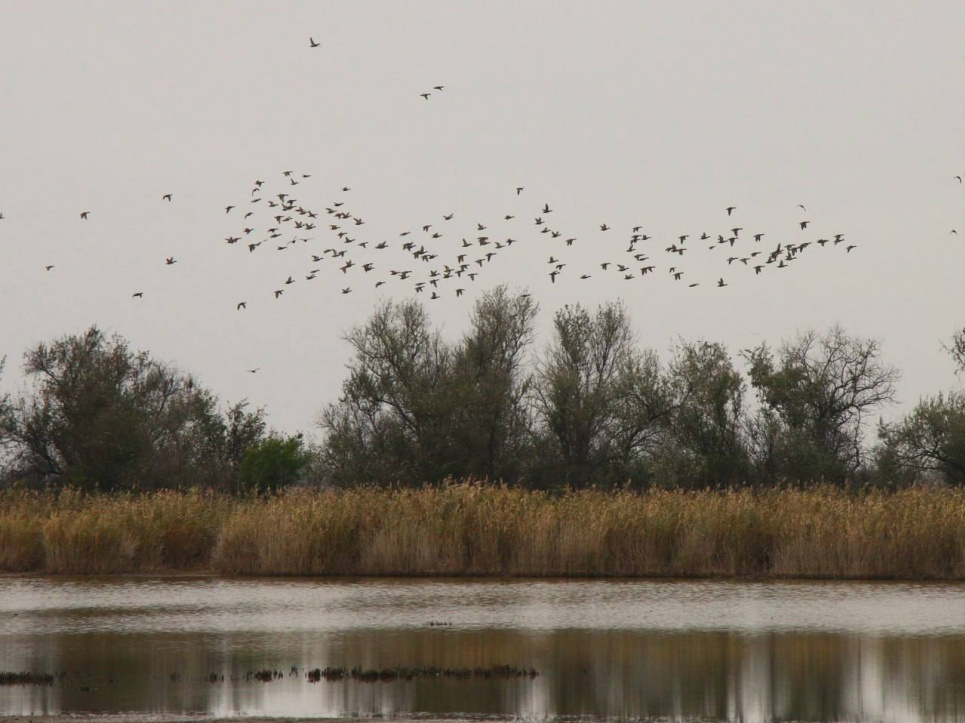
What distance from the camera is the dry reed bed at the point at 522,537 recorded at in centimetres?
2478

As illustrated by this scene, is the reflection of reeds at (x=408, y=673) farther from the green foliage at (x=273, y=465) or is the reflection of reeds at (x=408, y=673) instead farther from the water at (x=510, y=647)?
the green foliage at (x=273, y=465)

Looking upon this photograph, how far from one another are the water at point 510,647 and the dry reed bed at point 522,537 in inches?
68.9

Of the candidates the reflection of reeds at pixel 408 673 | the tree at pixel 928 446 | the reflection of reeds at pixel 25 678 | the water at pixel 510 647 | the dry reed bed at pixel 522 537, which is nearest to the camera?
the water at pixel 510 647

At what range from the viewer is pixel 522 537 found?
25938 millimetres

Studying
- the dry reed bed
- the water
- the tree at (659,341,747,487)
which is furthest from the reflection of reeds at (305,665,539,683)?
the tree at (659,341,747,487)

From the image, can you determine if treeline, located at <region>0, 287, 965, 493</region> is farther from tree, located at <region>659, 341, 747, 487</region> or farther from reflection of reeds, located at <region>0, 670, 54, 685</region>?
reflection of reeds, located at <region>0, 670, 54, 685</region>

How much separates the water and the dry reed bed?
5.75 feet

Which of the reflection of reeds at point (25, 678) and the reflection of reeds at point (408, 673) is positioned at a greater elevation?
the reflection of reeds at point (408, 673)

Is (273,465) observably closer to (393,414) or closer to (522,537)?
(393,414)

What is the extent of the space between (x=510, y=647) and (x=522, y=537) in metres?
10.9

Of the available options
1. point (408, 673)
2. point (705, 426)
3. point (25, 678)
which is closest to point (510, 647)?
point (408, 673)

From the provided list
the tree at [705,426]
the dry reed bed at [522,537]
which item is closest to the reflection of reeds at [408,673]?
the dry reed bed at [522,537]

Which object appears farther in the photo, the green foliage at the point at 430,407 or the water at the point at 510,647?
the green foliage at the point at 430,407

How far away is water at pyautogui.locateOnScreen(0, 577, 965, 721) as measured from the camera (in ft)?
37.4
